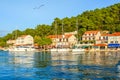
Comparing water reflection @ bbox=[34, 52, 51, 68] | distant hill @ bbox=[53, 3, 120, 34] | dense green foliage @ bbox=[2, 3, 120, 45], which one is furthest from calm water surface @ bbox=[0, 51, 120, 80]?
distant hill @ bbox=[53, 3, 120, 34]

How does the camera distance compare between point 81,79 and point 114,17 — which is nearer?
point 81,79

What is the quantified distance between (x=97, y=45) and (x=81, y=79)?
113 meters

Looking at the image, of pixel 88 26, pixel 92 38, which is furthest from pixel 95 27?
pixel 92 38

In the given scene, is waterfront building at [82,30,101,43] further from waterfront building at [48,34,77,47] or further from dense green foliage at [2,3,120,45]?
waterfront building at [48,34,77,47]

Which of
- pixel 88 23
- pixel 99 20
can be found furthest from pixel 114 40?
pixel 99 20

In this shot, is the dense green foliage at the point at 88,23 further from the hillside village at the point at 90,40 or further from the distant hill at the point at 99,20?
the hillside village at the point at 90,40

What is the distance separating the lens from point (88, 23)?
17412 cm

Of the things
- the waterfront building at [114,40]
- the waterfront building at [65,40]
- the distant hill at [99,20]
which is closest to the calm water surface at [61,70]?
the waterfront building at [114,40]

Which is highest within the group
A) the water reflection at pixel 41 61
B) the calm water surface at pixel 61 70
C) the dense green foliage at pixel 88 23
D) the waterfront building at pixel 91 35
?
the dense green foliage at pixel 88 23

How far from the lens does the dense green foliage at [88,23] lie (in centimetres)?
17288

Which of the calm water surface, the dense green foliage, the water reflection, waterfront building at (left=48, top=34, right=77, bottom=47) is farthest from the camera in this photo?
the dense green foliage

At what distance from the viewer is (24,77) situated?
41094 mm

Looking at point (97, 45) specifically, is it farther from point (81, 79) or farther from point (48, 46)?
point (81, 79)

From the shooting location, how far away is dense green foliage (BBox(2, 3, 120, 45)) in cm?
17288
